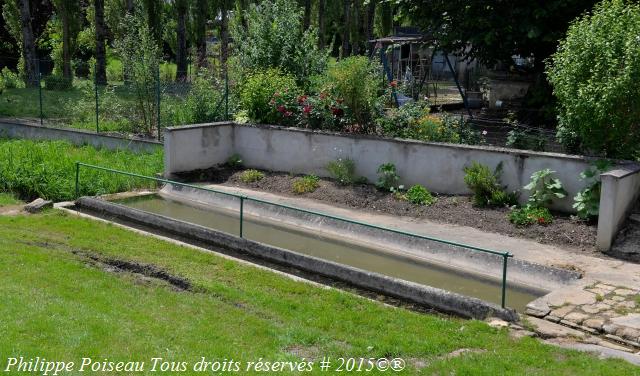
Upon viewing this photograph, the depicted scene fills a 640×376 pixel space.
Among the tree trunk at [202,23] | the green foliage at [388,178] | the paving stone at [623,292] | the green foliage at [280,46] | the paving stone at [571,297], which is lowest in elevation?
the paving stone at [571,297]

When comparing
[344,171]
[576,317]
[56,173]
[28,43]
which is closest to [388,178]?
[344,171]

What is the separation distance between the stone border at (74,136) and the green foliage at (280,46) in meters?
3.41

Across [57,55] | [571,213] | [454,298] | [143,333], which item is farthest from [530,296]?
[57,55]

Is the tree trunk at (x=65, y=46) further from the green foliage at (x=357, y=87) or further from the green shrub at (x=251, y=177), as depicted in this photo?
the green foliage at (x=357, y=87)

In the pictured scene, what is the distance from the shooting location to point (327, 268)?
1074 cm

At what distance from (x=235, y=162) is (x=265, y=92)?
1.88m

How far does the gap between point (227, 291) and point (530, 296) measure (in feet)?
13.8

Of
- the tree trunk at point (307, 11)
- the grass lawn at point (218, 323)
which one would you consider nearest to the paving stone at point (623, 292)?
the grass lawn at point (218, 323)

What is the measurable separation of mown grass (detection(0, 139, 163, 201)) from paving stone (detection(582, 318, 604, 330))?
422 inches

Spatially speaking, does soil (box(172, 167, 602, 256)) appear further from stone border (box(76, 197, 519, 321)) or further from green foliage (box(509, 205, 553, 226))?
stone border (box(76, 197, 519, 321))

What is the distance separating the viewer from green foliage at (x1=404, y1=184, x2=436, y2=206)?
14.4m

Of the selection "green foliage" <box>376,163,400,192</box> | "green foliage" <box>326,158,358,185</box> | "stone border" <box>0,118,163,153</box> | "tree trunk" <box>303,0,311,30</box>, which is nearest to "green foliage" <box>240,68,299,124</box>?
"green foliage" <box>326,158,358,185</box>

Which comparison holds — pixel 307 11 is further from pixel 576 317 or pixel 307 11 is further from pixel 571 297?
pixel 576 317

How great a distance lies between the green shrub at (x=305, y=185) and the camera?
15922 mm
